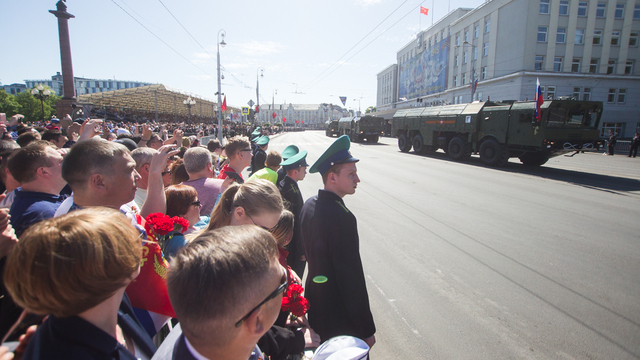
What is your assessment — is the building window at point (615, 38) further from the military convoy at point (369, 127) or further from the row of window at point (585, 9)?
the military convoy at point (369, 127)

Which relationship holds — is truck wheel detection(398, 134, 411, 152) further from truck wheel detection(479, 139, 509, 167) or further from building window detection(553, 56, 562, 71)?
building window detection(553, 56, 562, 71)

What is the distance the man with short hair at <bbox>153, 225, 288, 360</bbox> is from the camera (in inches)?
39.4

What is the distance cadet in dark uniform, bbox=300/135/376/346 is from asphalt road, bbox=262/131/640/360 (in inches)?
38.8

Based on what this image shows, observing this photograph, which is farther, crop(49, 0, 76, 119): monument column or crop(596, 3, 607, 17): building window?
crop(596, 3, 607, 17): building window

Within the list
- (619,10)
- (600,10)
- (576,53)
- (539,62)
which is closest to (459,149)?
(539,62)

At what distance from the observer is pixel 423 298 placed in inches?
140

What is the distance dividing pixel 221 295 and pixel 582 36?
47.9 metres

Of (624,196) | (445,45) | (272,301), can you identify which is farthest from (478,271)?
(445,45)

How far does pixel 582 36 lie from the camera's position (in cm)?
3447

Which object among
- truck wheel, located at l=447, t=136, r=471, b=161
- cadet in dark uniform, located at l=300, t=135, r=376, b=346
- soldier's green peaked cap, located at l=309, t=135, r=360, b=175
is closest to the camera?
cadet in dark uniform, located at l=300, t=135, r=376, b=346

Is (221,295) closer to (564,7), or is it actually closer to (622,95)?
(564,7)

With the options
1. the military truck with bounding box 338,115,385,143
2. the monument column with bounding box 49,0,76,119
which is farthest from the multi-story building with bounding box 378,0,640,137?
the monument column with bounding box 49,0,76,119

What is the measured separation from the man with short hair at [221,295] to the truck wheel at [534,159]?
53.6 feet

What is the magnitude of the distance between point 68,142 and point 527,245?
932 centimetres
